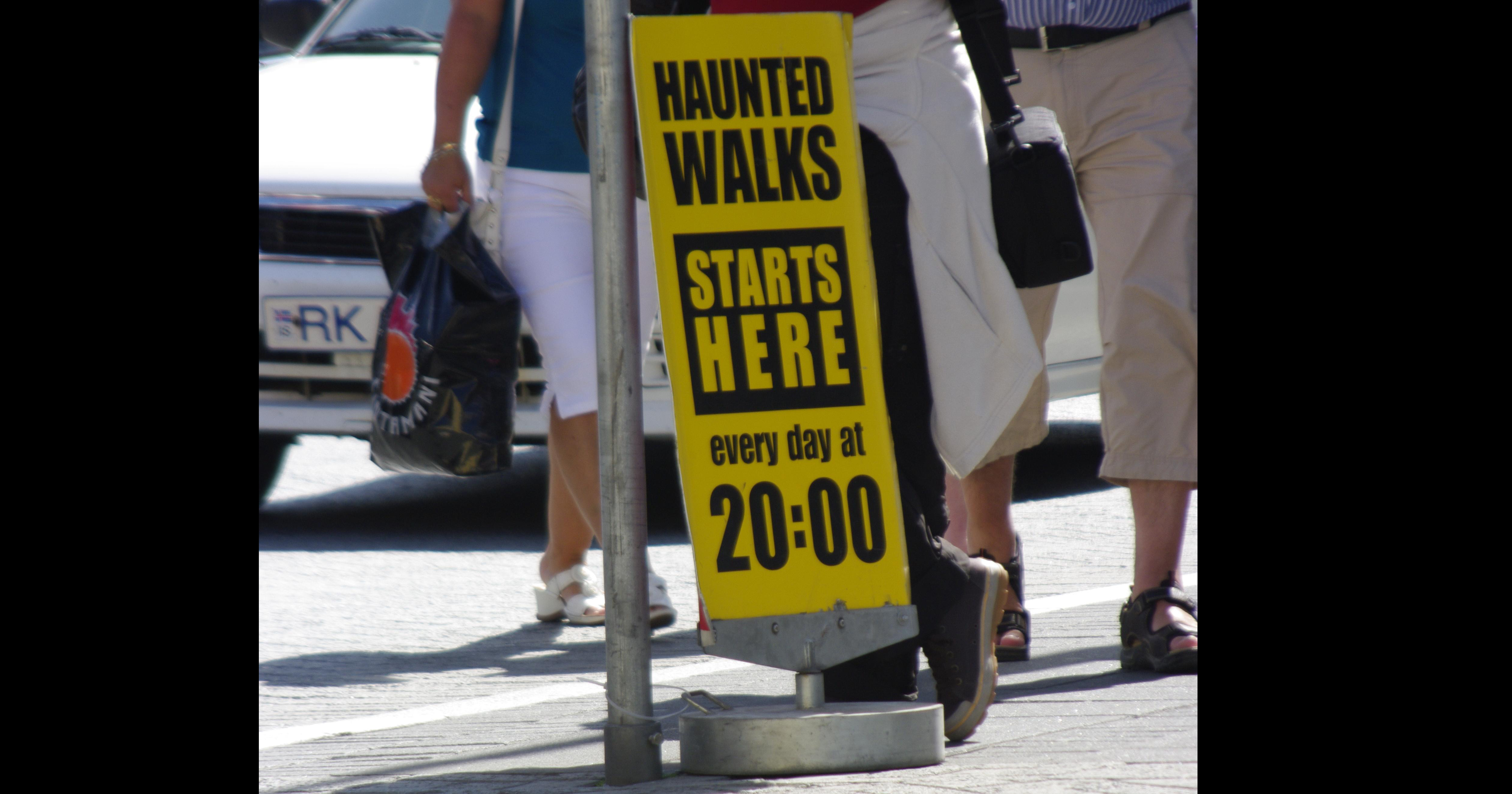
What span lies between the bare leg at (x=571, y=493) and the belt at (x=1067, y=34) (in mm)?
1290

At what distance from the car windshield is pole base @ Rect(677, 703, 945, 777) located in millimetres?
4277

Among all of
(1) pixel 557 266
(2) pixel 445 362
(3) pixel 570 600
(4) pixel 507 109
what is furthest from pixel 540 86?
(3) pixel 570 600

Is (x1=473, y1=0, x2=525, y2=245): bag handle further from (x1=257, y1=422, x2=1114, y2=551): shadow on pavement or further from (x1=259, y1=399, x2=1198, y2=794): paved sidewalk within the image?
(x1=257, y1=422, x2=1114, y2=551): shadow on pavement

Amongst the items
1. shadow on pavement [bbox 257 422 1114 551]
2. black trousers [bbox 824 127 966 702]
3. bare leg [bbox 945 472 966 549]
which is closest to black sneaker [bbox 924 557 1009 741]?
black trousers [bbox 824 127 966 702]

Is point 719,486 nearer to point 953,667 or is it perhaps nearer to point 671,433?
point 953,667

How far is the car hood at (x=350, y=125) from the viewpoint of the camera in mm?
5762

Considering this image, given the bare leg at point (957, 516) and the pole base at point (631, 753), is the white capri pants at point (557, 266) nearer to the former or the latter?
the bare leg at point (957, 516)

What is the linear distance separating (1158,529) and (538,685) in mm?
1311

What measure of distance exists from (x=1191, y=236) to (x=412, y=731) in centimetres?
182

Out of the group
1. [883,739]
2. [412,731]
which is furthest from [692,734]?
[412,731]

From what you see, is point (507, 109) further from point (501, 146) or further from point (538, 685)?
point (538, 685)

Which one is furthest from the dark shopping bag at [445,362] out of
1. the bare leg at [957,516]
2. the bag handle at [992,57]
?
the bag handle at [992,57]

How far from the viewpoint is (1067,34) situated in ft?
12.7
